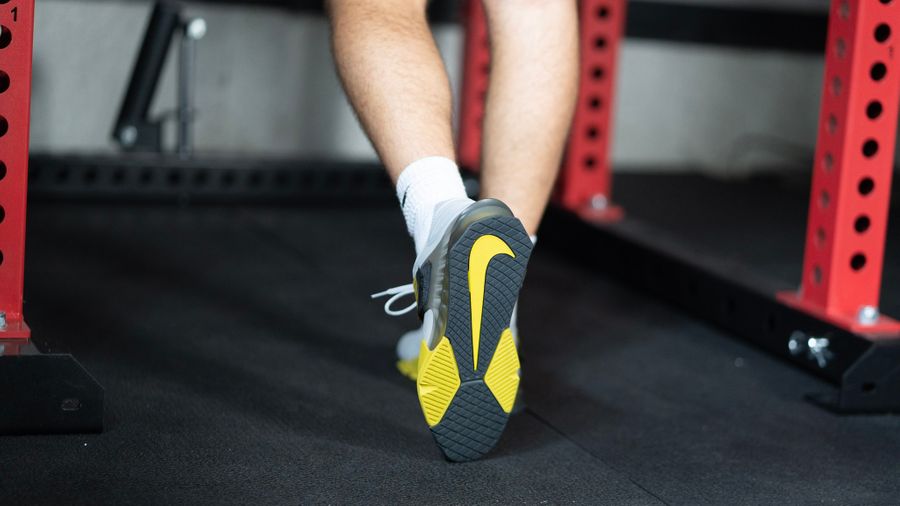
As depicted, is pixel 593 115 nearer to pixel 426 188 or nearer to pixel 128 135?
pixel 128 135

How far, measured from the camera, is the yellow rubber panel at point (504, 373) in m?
1.08

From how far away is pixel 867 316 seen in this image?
1463 millimetres

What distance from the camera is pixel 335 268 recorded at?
2.04 m

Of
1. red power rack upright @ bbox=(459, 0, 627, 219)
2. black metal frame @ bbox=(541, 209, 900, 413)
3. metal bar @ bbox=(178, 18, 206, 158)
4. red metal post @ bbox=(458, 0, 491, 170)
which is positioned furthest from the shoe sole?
red metal post @ bbox=(458, 0, 491, 170)

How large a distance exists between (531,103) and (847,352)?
0.53 metres

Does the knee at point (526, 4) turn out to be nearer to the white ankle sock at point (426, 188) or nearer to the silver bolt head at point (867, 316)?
the white ankle sock at point (426, 188)

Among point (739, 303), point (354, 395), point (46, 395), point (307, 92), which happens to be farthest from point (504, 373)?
point (307, 92)

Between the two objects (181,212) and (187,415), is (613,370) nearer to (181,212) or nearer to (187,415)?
(187,415)

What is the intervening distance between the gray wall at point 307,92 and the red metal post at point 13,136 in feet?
5.58

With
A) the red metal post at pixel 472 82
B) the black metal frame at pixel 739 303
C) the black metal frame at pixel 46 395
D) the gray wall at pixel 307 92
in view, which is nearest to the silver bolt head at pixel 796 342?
the black metal frame at pixel 739 303

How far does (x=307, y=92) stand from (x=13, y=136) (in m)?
1.90

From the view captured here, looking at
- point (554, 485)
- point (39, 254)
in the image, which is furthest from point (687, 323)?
point (39, 254)

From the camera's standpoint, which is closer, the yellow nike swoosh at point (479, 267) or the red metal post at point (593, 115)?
the yellow nike swoosh at point (479, 267)

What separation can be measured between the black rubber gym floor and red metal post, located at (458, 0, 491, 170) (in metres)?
0.65
